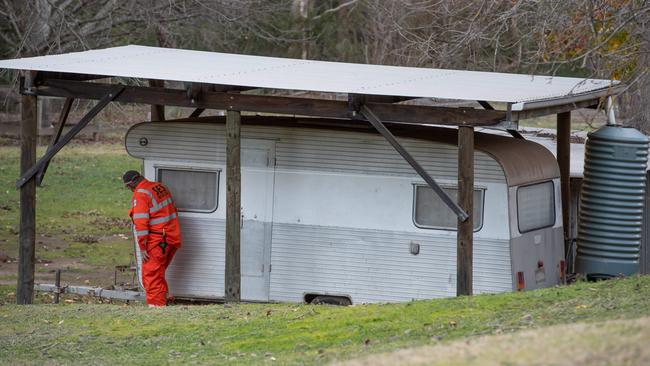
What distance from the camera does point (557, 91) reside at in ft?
43.0

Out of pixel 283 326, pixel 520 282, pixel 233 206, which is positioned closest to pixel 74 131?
pixel 233 206

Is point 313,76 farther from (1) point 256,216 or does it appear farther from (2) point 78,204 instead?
(2) point 78,204

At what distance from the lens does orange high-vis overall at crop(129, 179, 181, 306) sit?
1313 centimetres

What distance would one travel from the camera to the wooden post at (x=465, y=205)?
11.9 m

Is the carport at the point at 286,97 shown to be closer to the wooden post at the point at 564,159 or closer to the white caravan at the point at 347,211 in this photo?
the white caravan at the point at 347,211

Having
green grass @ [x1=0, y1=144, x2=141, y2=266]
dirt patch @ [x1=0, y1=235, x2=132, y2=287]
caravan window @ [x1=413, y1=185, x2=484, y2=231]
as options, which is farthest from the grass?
green grass @ [x1=0, y1=144, x2=141, y2=266]

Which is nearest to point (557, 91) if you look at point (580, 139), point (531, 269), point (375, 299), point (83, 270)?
point (531, 269)

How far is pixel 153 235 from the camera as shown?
13.2 metres

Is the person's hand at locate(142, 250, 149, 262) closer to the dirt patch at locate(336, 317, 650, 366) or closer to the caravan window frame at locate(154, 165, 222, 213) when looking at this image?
the caravan window frame at locate(154, 165, 222, 213)

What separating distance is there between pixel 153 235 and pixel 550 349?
7128 millimetres

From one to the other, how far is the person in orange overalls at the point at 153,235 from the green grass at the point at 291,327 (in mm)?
1259

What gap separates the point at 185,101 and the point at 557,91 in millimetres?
4381

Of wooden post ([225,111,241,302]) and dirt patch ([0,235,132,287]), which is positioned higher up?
wooden post ([225,111,241,302])

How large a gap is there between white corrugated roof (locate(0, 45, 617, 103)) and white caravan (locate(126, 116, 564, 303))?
26.0 inches
